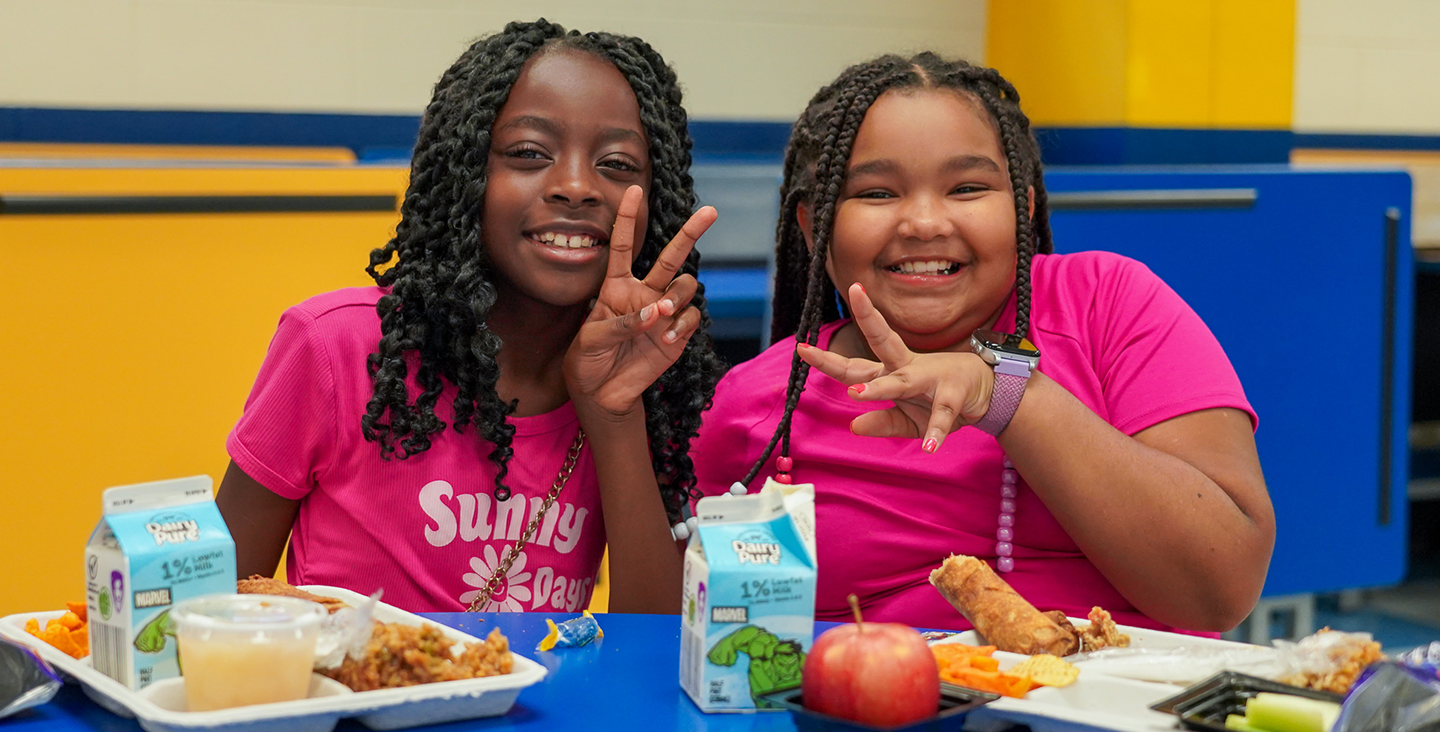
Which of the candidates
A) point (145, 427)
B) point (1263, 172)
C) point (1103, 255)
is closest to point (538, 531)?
point (1103, 255)

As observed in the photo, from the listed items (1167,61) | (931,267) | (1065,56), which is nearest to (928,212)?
(931,267)

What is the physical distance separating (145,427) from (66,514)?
0.23 meters

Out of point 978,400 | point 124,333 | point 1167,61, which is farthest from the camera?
point 1167,61

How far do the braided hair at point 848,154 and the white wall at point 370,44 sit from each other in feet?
5.20

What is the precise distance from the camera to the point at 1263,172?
303 centimetres

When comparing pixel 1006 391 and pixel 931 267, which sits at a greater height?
pixel 931 267

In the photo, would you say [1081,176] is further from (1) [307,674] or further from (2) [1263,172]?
(1) [307,674]

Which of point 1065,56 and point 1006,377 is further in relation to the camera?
point 1065,56

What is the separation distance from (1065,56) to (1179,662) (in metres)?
2.86

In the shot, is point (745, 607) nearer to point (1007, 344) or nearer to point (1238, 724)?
point (1238, 724)

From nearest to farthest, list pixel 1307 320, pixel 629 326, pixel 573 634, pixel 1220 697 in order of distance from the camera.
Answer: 1. pixel 1220 697
2. pixel 573 634
3. pixel 629 326
4. pixel 1307 320

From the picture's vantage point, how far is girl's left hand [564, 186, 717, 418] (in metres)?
1.50

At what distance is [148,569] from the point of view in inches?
38.1

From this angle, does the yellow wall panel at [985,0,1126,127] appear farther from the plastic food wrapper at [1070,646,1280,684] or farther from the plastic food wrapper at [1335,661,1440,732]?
the plastic food wrapper at [1335,661,1440,732]
